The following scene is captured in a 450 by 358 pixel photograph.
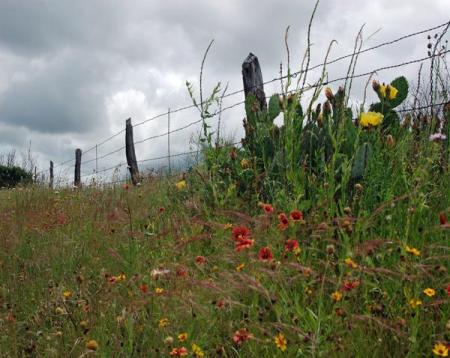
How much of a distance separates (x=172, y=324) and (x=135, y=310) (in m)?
0.20

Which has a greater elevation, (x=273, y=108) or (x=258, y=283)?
(x=273, y=108)

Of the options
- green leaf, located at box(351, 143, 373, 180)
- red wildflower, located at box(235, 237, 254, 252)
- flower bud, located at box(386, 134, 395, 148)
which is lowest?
red wildflower, located at box(235, 237, 254, 252)

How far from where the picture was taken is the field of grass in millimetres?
1959

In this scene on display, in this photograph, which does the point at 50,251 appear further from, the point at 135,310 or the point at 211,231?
the point at 135,310

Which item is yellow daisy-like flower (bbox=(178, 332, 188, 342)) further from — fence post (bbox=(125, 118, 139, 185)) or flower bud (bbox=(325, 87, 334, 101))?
fence post (bbox=(125, 118, 139, 185))

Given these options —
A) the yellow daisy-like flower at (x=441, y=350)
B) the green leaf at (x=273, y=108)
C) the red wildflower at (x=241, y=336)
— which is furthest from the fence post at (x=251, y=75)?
the yellow daisy-like flower at (x=441, y=350)

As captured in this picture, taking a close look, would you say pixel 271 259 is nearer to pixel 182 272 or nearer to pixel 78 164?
pixel 182 272

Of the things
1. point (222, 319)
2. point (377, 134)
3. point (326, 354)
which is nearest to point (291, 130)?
point (377, 134)

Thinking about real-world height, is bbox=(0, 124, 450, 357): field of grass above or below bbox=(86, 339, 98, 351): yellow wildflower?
above

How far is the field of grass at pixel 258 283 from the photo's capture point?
1.96 metres

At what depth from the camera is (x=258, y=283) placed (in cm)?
183

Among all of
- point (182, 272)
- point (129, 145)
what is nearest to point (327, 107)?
point (182, 272)

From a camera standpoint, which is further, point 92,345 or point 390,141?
point 390,141

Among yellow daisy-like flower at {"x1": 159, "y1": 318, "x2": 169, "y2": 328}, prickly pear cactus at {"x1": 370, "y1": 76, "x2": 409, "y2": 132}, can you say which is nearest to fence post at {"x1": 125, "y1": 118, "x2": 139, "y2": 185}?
prickly pear cactus at {"x1": 370, "y1": 76, "x2": 409, "y2": 132}
